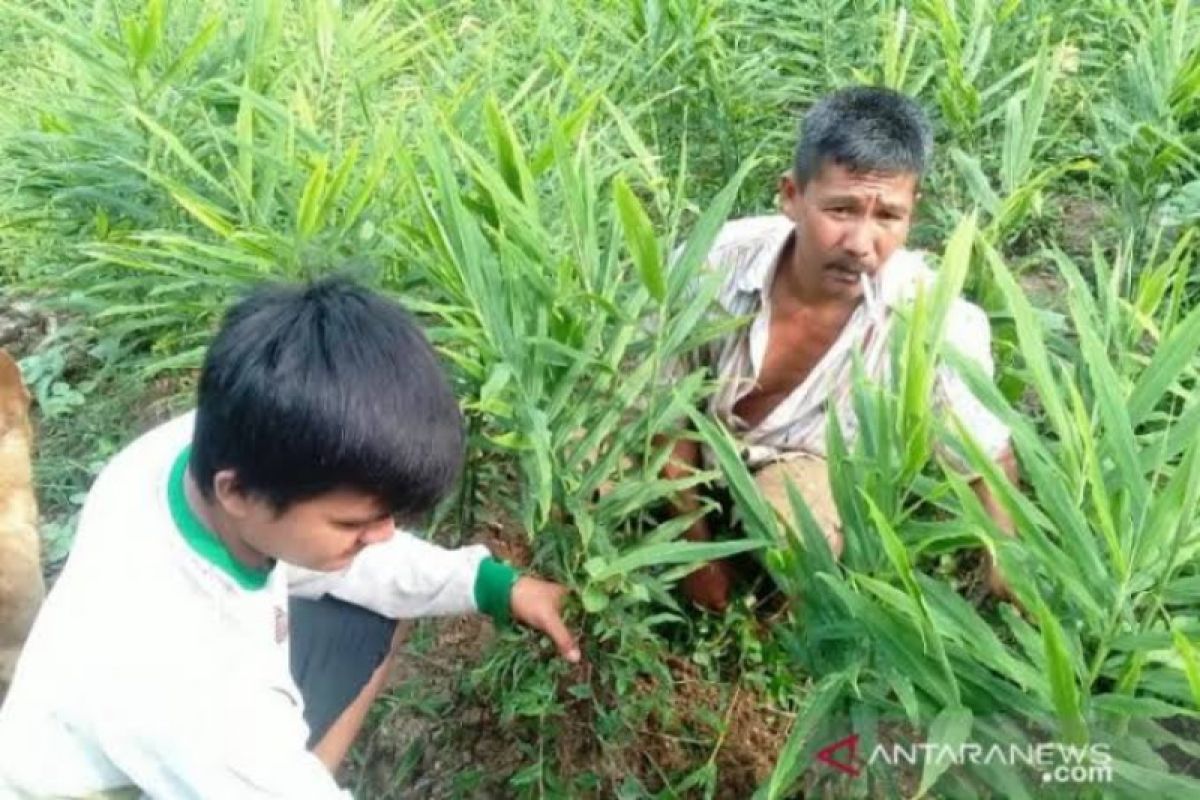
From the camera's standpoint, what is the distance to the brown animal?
7.54ft

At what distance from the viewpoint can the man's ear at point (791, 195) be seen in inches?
96.2

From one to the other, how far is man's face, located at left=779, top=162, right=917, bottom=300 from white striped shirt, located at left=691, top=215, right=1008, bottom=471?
0.14 feet

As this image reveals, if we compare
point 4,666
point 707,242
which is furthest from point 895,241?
point 4,666

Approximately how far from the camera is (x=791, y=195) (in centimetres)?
249

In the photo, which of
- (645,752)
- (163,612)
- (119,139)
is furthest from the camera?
(119,139)

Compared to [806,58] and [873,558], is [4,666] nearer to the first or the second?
[873,558]

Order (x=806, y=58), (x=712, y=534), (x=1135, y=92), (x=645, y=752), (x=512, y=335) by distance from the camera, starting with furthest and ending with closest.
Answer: (x=806, y=58) → (x=1135, y=92) → (x=712, y=534) → (x=645, y=752) → (x=512, y=335)

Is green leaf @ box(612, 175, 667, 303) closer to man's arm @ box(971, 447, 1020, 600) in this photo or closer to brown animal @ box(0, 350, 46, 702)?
man's arm @ box(971, 447, 1020, 600)

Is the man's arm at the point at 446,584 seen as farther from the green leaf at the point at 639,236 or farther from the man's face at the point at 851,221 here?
the man's face at the point at 851,221

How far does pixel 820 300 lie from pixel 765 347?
4.7 inches

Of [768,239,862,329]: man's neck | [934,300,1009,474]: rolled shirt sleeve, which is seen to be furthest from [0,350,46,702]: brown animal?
[934,300,1009,474]: rolled shirt sleeve

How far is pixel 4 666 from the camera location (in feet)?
7.73

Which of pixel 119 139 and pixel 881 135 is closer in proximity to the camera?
pixel 881 135

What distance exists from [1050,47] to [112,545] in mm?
2652
